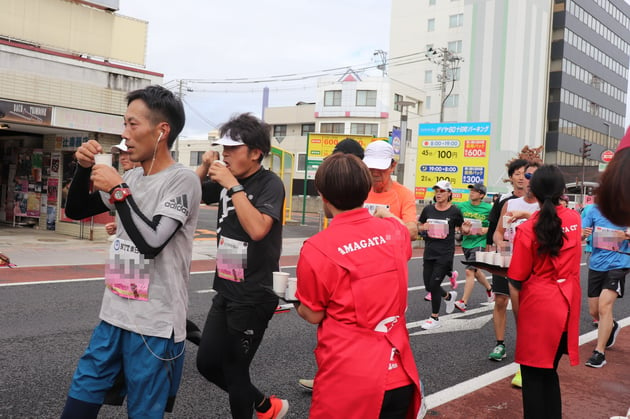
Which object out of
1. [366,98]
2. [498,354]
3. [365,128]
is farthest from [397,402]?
[366,98]

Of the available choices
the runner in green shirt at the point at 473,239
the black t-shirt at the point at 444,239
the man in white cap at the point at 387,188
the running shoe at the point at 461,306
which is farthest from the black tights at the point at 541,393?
the running shoe at the point at 461,306

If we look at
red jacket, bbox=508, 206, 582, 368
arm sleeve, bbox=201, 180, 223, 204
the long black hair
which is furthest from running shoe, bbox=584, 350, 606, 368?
arm sleeve, bbox=201, 180, 223, 204

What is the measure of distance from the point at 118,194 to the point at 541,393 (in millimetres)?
2855

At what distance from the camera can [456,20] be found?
56.6m

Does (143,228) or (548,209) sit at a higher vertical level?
(548,209)

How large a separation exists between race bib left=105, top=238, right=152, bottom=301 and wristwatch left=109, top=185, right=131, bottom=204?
0.22 meters

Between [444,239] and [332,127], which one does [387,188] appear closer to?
[444,239]

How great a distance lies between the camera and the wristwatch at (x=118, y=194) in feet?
7.39

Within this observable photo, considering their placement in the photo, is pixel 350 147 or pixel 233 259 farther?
pixel 350 147

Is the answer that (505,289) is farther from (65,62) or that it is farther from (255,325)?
(65,62)

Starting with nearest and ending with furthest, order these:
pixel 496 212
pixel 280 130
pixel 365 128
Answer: pixel 496 212, pixel 365 128, pixel 280 130

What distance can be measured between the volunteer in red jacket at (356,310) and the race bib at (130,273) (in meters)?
0.70

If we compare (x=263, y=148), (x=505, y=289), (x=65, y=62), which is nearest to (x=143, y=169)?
(x=263, y=148)

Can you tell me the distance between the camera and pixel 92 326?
616 cm
